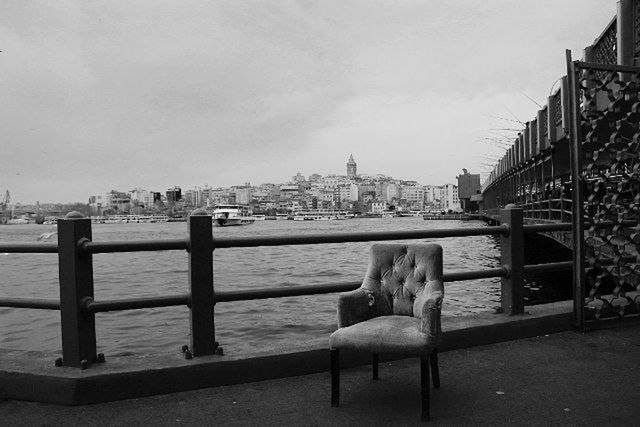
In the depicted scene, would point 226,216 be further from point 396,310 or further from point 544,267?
point 396,310

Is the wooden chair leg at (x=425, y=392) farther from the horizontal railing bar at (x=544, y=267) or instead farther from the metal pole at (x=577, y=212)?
the metal pole at (x=577, y=212)

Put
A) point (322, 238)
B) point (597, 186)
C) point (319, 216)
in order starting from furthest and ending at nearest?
1. point (319, 216)
2. point (597, 186)
3. point (322, 238)

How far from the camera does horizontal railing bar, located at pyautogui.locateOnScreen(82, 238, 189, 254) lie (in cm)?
396

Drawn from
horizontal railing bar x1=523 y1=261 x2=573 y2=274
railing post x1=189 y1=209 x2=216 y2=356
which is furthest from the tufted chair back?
horizontal railing bar x1=523 y1=261 x2=573 y2=274

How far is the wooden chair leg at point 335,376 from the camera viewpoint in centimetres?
359

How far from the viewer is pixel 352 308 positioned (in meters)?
3.81

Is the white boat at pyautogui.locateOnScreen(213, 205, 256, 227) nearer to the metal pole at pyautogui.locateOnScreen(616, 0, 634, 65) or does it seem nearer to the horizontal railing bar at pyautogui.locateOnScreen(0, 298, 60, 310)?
the metal pole at pyautogui.locateOnScreen(616, 0, 634, 65)

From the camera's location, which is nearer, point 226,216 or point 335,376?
point 335,376

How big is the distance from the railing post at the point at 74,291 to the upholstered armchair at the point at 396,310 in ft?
6.10

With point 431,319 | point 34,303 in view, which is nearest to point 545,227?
point 431,319

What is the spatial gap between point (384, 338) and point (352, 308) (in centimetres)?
43

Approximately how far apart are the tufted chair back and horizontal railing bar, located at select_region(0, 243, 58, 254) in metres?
2.33

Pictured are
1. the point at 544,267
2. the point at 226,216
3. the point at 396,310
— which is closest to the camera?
the point at 396,310

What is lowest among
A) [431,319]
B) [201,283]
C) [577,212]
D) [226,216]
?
[226,216]
